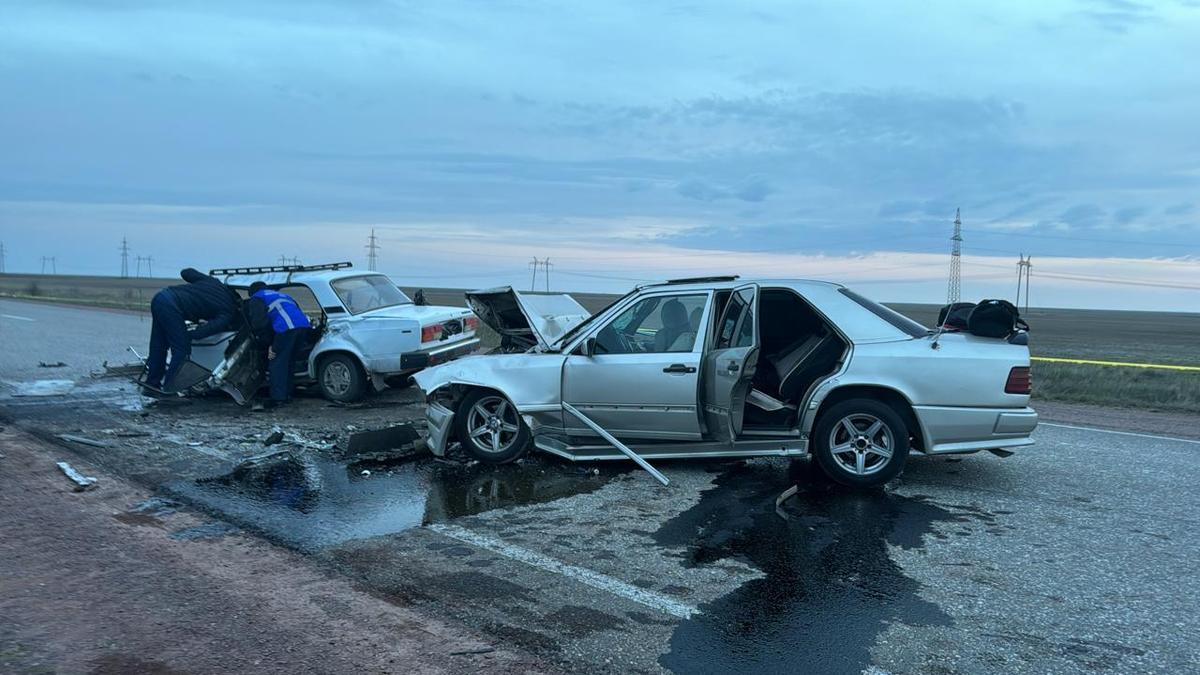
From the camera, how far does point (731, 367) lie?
266 inches

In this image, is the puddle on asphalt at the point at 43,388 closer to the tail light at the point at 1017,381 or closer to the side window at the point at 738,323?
the side window at the point at 738,323

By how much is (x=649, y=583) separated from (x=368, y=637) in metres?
1.54

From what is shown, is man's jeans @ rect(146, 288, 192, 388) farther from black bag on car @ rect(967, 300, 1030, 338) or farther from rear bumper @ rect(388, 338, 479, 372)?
black bag on car @ rect(967, 300, 1030, 338)

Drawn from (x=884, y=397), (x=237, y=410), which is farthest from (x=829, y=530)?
(x=237, y=410)

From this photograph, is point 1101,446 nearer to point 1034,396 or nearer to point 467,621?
point 1034,396

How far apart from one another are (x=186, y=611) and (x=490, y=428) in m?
3.52

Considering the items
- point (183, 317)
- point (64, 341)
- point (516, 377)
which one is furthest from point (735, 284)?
point (64, 341)

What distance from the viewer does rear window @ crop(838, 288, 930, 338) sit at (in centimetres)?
705

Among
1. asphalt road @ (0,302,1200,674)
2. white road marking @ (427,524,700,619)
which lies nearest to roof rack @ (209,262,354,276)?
asphalt road @ (0,302,1200,674)

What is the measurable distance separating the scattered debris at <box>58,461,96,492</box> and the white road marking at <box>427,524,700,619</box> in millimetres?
2947

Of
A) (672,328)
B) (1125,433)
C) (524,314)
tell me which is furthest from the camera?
(1125,433)

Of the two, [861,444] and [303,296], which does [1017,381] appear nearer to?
[861,444]

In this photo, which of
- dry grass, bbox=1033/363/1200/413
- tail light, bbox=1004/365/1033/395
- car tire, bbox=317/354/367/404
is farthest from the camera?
dry grass, bbox=1033/363/1200/413

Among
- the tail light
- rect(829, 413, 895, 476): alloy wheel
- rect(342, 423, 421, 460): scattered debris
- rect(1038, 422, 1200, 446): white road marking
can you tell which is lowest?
rect(342, 423, 421, 460): scattered debris
